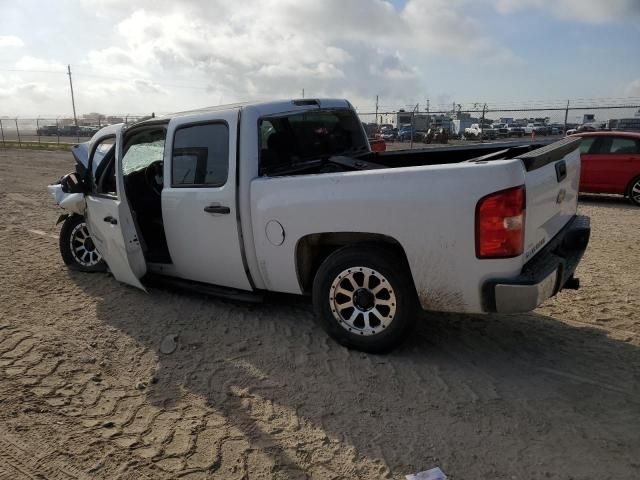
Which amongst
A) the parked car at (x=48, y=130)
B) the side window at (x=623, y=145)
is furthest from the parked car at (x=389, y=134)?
the parked car at (x=48, y=130)

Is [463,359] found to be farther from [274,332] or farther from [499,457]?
[274,332]

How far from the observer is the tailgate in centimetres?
321

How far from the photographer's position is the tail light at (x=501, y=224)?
303cm

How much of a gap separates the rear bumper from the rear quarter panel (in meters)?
0.07

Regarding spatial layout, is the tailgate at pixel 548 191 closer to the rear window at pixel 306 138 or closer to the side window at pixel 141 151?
the rear window at pixel 306 138

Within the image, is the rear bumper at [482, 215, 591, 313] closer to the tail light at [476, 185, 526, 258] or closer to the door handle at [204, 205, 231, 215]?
the tail light at [476, 185, 526, 258]

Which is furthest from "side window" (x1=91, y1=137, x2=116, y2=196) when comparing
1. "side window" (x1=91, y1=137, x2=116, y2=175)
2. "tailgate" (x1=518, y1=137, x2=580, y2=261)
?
"tailgate" (x1=518, y1=137, x2=580, y2=261)

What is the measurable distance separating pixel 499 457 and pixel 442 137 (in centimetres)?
3096

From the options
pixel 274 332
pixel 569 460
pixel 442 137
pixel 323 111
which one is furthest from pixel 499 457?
pixel 442 137

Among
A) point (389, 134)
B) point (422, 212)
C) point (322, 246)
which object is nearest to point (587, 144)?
point (322, 246)

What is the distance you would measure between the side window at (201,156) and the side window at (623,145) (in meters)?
9.41

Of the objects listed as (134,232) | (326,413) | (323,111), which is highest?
(323,111)

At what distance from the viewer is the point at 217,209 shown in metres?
4.24

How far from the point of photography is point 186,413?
3.20m
